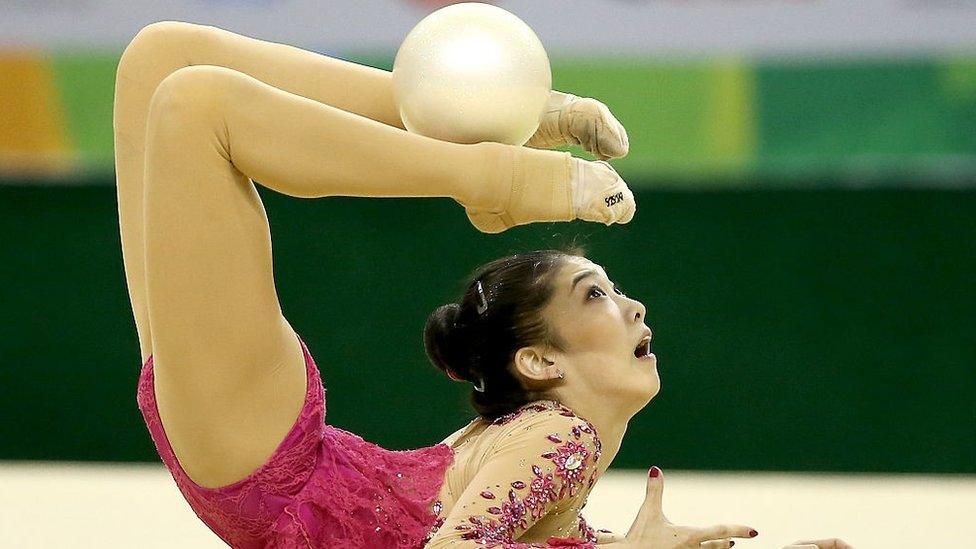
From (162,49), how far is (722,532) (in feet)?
2.63

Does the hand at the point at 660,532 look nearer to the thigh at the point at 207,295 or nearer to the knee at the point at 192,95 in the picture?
the thigh at the point at 207,295

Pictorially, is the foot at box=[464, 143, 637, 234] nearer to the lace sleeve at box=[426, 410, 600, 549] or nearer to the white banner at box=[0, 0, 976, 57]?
the lace sleeve at box=[426, 410, 600, 549]

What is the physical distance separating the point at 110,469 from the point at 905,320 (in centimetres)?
174

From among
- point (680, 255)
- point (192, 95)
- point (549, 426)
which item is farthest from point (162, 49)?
point (680, 255)

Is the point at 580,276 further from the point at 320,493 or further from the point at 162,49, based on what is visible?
the point at 162,49

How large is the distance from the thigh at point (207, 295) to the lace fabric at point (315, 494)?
0.03 m

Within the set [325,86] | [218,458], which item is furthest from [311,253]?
[218,458]

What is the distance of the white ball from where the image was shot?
4.50ft

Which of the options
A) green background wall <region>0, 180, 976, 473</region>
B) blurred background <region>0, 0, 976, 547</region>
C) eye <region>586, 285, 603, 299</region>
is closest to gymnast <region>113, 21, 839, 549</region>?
eye <region>586, 285, 603, 299</region>

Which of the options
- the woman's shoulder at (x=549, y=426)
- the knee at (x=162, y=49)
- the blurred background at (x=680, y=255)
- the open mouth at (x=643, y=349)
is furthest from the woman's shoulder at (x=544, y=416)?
the blurred background at (x=680, y=255)

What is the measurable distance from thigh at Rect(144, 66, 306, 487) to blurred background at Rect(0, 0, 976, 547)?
115cm

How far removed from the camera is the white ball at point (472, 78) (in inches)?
54.0

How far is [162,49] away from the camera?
151cm

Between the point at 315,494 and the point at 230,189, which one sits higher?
the point at 230,189
